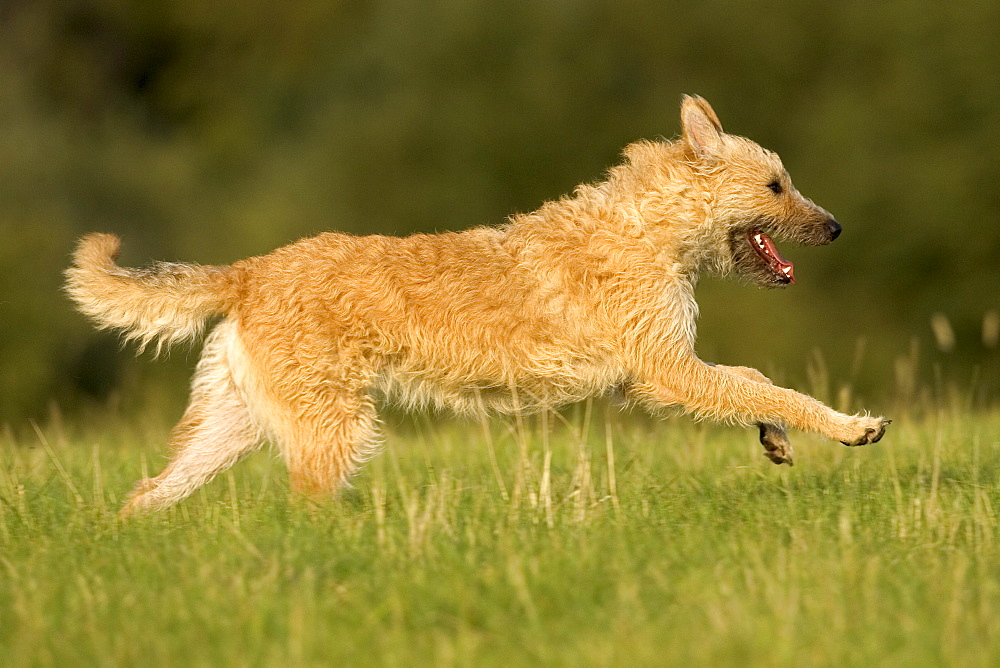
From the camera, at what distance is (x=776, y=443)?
6691mm

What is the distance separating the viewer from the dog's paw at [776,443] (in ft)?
22.0

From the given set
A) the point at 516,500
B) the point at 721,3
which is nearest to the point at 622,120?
the point at 721,3

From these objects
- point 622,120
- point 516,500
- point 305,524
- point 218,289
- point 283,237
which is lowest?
point 305,524

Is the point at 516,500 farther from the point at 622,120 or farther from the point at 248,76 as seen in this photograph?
the point at 248,76

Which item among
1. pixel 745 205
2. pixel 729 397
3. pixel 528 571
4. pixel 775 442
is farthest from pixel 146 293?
pixel 775 442

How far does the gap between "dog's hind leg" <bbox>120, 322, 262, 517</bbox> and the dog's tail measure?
158 mm

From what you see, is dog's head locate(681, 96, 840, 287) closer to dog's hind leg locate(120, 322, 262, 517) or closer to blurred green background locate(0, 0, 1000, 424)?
dog's hind leg locate(120, 322, 262, 517)

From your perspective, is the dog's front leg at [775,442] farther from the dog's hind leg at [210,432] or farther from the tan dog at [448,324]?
the dog's hind leg at [210,432]

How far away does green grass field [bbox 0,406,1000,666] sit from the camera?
13.7 feet

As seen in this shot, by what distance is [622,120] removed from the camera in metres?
30.1

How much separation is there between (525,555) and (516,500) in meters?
0.93

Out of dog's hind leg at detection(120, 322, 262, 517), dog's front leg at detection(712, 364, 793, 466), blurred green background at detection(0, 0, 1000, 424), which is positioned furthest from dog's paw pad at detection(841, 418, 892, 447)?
blurred green background at detection(0, 0, 1000, 424)

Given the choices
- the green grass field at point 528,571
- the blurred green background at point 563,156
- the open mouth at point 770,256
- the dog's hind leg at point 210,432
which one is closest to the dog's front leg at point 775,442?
the green grass field at point 528,571

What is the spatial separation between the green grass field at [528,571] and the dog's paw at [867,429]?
233 millimetres
